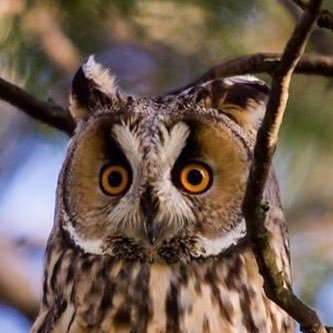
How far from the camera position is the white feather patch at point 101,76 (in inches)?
123

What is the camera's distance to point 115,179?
9.66 feet

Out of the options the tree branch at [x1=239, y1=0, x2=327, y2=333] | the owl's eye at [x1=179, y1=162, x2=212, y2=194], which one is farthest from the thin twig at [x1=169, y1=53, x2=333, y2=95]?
the tree branch at [x1=239, y1=0, x2=327, y2=333]

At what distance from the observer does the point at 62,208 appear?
305 centimetres

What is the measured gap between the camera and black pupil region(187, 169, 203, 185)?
291 centimetres

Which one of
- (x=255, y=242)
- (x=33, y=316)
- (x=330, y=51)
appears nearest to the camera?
(x=255, y=242)

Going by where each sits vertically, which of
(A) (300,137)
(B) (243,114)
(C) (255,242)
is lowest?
(C) (255,242)

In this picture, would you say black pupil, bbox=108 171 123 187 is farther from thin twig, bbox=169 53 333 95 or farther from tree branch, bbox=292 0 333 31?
tree branch, bbox=292 0 333 31

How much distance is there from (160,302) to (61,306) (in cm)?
24

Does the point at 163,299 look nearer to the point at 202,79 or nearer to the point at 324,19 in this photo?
the point at 202,79

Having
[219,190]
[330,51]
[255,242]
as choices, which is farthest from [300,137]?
[255,242]

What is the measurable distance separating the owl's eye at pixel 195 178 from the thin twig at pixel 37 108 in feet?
1.28

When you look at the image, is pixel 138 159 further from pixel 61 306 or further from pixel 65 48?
pixel 65 48

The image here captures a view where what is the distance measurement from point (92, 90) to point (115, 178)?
0.29 metres

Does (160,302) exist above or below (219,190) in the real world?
below
